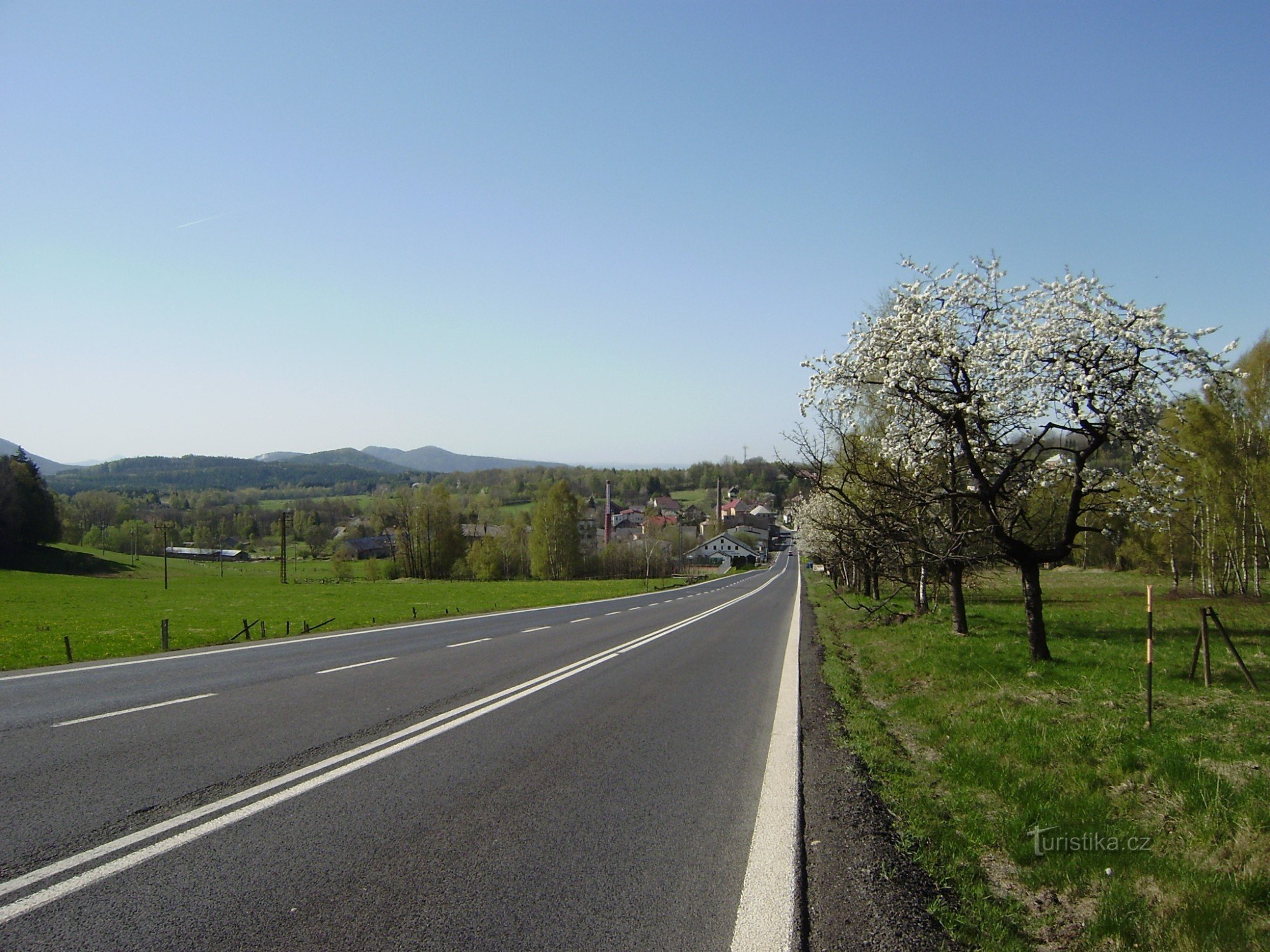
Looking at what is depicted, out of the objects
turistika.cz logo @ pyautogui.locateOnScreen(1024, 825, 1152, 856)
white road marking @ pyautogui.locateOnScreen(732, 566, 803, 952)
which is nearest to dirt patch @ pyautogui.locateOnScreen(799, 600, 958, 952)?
white road marking @ pyautogui.locateOnScreen(732, 566, 803, 952)

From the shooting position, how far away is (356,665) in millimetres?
13133

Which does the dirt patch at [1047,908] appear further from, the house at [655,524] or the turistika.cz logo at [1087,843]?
the house at [655,524]

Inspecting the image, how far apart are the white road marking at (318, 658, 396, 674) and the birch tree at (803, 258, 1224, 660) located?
30.4 feet

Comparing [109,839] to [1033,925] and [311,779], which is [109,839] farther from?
[1033,925]

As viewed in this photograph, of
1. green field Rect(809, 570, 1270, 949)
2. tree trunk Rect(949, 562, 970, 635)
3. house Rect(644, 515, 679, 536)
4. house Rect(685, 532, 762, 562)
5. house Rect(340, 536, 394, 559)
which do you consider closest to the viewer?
green field Rect(809, 570, 1270, 949)

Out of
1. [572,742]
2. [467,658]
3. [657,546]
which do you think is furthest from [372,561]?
[572,742]

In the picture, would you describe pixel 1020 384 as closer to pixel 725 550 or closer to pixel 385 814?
pixel 385 814

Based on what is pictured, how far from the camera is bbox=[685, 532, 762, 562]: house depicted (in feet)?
436

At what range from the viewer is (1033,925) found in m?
4.10

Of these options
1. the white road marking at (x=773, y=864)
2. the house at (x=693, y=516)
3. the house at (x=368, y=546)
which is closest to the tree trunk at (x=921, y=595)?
the white road marking at (x=773, y=864)

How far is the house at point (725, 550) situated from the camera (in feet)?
436

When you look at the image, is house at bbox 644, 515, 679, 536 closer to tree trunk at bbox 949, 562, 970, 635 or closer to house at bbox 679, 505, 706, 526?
house at bbox 679, 505, 706, 526

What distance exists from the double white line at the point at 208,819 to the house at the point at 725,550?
125 m

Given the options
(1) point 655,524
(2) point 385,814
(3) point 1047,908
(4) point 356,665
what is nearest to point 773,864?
(3) point 1047,908
